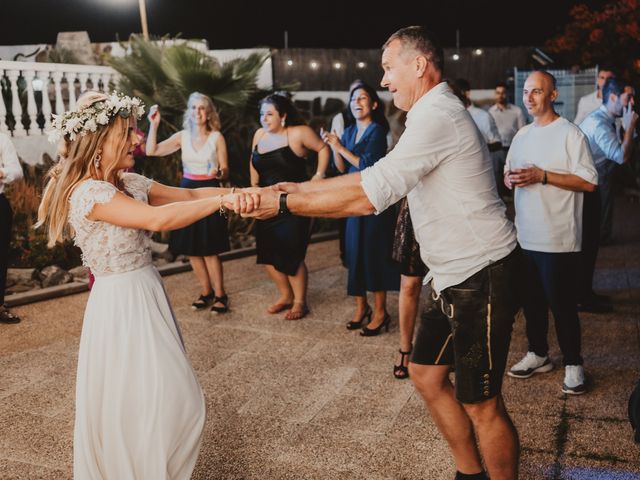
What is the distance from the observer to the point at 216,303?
6363 mm

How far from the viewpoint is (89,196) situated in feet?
9.28

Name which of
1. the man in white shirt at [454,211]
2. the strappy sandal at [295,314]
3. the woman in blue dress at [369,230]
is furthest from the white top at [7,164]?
the man in white shirt at [454,211]

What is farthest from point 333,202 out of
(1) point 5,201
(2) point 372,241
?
(1) point 5,201

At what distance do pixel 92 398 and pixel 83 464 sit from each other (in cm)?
30

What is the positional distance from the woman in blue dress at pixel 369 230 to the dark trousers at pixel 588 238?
1.70m

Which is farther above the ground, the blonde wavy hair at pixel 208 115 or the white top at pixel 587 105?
the blonde wavy hair at pixel 208 115

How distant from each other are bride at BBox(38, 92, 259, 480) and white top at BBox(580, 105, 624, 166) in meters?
4.27

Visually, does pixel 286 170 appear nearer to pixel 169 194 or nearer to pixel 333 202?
pixel 169 194

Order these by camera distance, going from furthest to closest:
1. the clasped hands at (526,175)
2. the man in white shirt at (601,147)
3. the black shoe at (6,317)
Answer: the black shoe at (6,317)
the man in white shirt at (601,147)
the clasped hands at (526,175)

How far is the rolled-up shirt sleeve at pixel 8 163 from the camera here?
5844 millimetres

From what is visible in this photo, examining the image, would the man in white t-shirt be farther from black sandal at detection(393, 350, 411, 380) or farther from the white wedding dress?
→ the white wedding dress

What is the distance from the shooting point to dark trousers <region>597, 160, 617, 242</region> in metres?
7.27

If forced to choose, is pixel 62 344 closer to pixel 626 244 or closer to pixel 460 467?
pixel 460 467

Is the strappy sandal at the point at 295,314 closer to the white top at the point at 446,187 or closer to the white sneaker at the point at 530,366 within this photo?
the white sneaker at the point at 530,366
